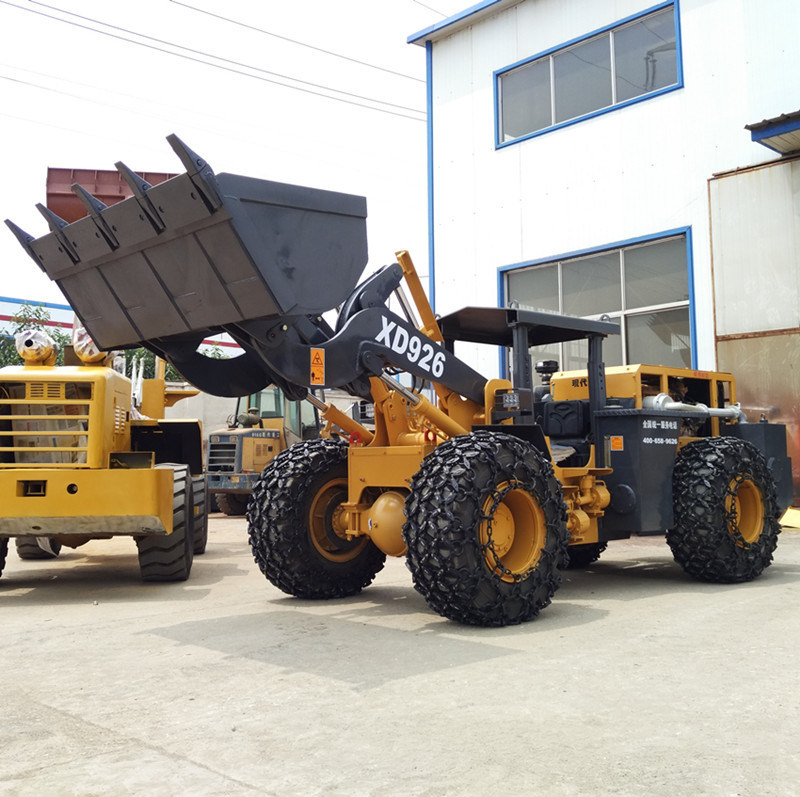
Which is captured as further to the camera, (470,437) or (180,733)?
(470,437)

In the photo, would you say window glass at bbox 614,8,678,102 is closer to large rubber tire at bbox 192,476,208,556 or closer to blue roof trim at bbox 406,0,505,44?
blue roof trim at bbox 406,0,505,44

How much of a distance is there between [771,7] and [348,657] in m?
12.5

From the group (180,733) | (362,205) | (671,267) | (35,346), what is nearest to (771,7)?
(671,267)

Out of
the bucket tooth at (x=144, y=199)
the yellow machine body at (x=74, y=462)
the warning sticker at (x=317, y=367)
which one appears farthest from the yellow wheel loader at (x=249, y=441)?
the bucket tooth at (x=144, y=199)

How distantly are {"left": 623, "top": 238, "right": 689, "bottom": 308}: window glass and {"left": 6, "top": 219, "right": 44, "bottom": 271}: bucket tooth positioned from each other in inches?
427

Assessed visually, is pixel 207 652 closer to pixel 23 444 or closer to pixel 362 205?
pixel 362 205

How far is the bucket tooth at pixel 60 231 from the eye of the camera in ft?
20.5

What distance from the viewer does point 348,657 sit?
5.27 meters

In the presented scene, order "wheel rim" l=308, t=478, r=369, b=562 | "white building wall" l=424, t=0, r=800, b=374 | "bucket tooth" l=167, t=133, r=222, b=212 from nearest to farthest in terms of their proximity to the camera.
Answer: "bucket tooth" l=167, t=133, r=222, b=212 → "wheel rim" l=308, t=478, r=369, b=562 → "white building wall" l=424, t=0, r=800, b=374

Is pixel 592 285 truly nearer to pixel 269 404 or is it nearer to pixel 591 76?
pixel 591 76

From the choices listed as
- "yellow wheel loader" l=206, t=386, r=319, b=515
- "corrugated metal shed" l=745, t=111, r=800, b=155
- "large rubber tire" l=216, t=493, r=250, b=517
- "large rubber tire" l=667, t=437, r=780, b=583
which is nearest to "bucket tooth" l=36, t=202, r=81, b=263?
"large rubber tire" l=667, t=437, r=780, b=583

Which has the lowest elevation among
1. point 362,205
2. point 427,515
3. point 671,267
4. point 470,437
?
point 427,515

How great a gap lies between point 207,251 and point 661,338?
35.9ft

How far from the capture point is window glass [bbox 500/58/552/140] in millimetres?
16734
